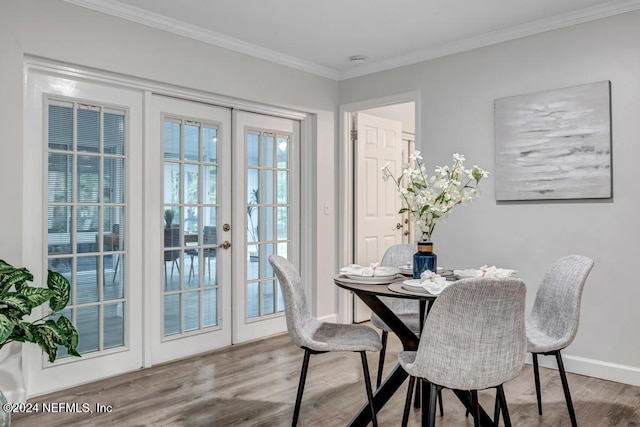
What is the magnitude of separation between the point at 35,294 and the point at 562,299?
2.71 metres

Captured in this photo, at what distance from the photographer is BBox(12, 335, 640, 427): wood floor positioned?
2.63 metres

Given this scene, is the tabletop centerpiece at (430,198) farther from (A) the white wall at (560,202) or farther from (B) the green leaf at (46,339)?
(B) the green leaf at (46,339)

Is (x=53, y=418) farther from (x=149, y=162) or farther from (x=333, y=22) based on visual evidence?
(x=333, y=22)

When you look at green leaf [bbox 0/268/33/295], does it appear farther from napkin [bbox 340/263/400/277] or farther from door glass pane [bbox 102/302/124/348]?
Result: napkin [bbox 340/263/400/277]

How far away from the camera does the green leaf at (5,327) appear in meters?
2.27

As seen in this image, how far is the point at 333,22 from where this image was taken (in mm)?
3551

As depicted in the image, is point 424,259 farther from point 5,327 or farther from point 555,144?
point 5,327

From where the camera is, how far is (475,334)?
1.82 metres

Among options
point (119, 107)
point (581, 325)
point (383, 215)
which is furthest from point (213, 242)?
point (581, 325)

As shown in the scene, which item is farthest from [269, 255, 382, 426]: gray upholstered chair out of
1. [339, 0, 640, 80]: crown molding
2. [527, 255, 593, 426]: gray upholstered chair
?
[339, 0, 640, 80]: crown molding

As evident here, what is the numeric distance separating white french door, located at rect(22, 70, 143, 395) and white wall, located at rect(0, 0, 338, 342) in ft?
0.43

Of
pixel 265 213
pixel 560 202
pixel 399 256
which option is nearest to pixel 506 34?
pixel 560 202

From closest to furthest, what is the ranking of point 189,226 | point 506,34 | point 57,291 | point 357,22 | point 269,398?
point 57,291
point 269,398
point 357,22
point 506,34
point 189,226

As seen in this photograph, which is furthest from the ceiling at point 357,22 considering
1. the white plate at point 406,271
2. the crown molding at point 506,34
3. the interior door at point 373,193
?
the white plate at point 406,271
